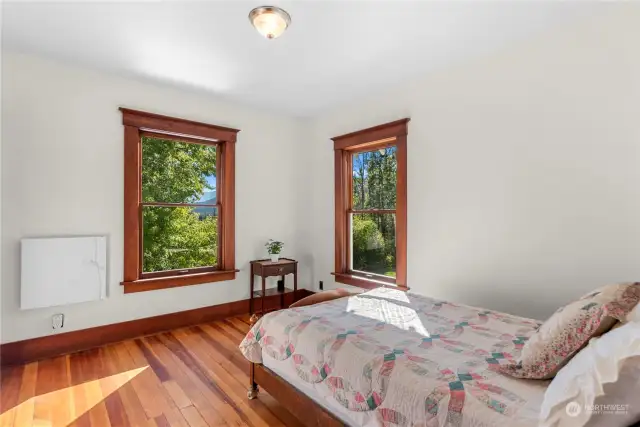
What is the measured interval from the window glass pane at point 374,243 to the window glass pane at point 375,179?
0.16 m

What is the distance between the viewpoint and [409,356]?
60.1 inches

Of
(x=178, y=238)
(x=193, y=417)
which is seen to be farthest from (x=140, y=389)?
(x=178, y=238)

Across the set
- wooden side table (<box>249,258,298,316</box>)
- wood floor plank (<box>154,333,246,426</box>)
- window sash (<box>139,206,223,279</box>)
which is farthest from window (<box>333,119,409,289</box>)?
wood floor plank (<box>154,333,246,426</box>)

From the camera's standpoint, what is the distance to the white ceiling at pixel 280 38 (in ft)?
7.24

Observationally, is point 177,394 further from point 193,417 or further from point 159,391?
point 193,417

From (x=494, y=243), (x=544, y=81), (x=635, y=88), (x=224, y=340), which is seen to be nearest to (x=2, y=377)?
(x=224, y=340)

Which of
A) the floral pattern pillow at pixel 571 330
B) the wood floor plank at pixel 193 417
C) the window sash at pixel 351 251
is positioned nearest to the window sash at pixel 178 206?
the window sash at pixel 351 251

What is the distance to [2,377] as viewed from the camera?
2.54 meters

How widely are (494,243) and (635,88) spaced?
4.51 ft

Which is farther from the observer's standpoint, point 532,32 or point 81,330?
point 81,330

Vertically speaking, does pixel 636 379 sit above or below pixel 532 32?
below

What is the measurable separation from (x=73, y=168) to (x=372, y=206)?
3.13 meters

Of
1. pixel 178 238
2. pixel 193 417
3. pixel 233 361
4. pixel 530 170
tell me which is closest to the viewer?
pixel 193 417

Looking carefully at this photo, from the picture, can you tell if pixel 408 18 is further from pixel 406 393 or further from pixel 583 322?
pixel 406 393
